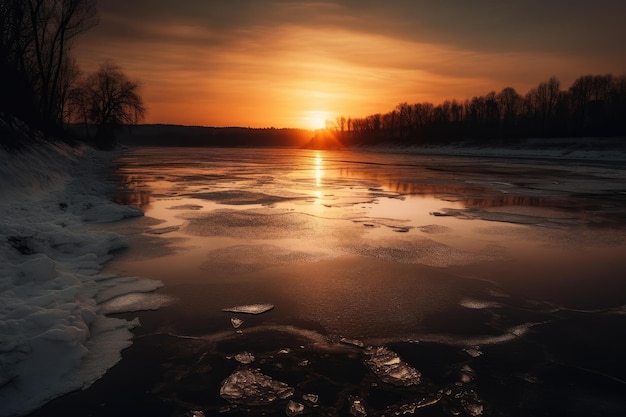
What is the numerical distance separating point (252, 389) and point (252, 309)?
1.60 m

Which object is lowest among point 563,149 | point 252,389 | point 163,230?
point 252,389

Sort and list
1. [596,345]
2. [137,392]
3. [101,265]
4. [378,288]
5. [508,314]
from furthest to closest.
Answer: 1. [101,265]
2. [378,288]
3. [508,314]
4. [596,345]
5. [137,392]

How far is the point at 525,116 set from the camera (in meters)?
104

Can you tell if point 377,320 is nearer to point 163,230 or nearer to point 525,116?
point 163,230

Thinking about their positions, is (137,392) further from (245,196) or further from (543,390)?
(245,196)

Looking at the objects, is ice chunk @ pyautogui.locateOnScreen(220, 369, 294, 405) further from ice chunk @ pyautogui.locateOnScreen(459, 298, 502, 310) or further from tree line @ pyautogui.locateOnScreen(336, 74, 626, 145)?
tree line @ pyautogui.locateOnScreen(336, 74, 626, 145)

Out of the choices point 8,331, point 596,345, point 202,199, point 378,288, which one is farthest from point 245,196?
point 596,345

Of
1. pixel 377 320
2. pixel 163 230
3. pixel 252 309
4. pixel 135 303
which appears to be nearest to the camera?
pixel 377 320

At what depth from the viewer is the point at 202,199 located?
13984mm

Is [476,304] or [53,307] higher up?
[53,307]

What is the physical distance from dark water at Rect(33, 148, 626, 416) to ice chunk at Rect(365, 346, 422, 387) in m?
0.02

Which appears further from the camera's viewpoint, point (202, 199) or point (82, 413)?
point (202, 199)

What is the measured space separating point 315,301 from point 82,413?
2.75 metres

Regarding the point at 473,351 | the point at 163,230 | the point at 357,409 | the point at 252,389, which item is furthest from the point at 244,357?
the point at 163,230
